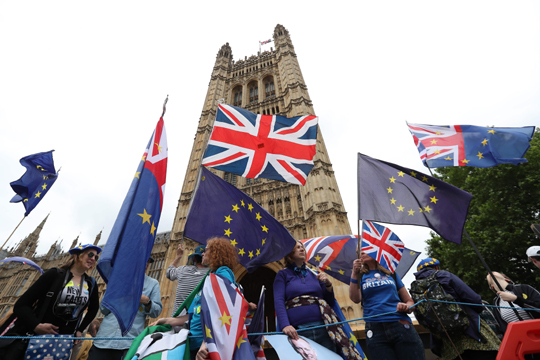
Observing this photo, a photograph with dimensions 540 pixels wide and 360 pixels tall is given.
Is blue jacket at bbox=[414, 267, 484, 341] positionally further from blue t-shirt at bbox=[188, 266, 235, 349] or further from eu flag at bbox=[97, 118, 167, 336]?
eu flag at bbox=[97, 118, 167, 336]

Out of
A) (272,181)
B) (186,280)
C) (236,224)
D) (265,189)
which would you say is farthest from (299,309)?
(272,181)

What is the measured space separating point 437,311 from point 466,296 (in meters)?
0.39

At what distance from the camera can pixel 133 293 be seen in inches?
104

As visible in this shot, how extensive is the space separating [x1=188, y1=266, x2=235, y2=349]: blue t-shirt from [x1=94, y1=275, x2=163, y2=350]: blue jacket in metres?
1.25

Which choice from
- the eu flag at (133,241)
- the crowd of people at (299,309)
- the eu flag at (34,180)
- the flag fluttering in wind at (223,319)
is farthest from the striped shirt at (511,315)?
the eu flag at (34,180)

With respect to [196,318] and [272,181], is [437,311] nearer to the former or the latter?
[196,318]

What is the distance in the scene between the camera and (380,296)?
3119 millimetres

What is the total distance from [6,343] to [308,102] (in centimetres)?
2256

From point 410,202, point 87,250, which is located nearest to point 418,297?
point 410,202

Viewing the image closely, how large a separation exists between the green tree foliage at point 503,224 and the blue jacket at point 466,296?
9881 mm

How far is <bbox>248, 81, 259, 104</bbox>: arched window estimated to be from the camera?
27.7 metres

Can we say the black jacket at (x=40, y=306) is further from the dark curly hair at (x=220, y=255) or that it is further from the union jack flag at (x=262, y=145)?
the union jack flag at (x=262, y=145)

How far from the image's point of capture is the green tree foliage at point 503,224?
10.1 m

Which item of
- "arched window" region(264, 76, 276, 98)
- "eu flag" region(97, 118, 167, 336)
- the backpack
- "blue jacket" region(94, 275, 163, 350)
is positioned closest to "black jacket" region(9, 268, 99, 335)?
"blue jacket" region(94, 275, 163, 350)
